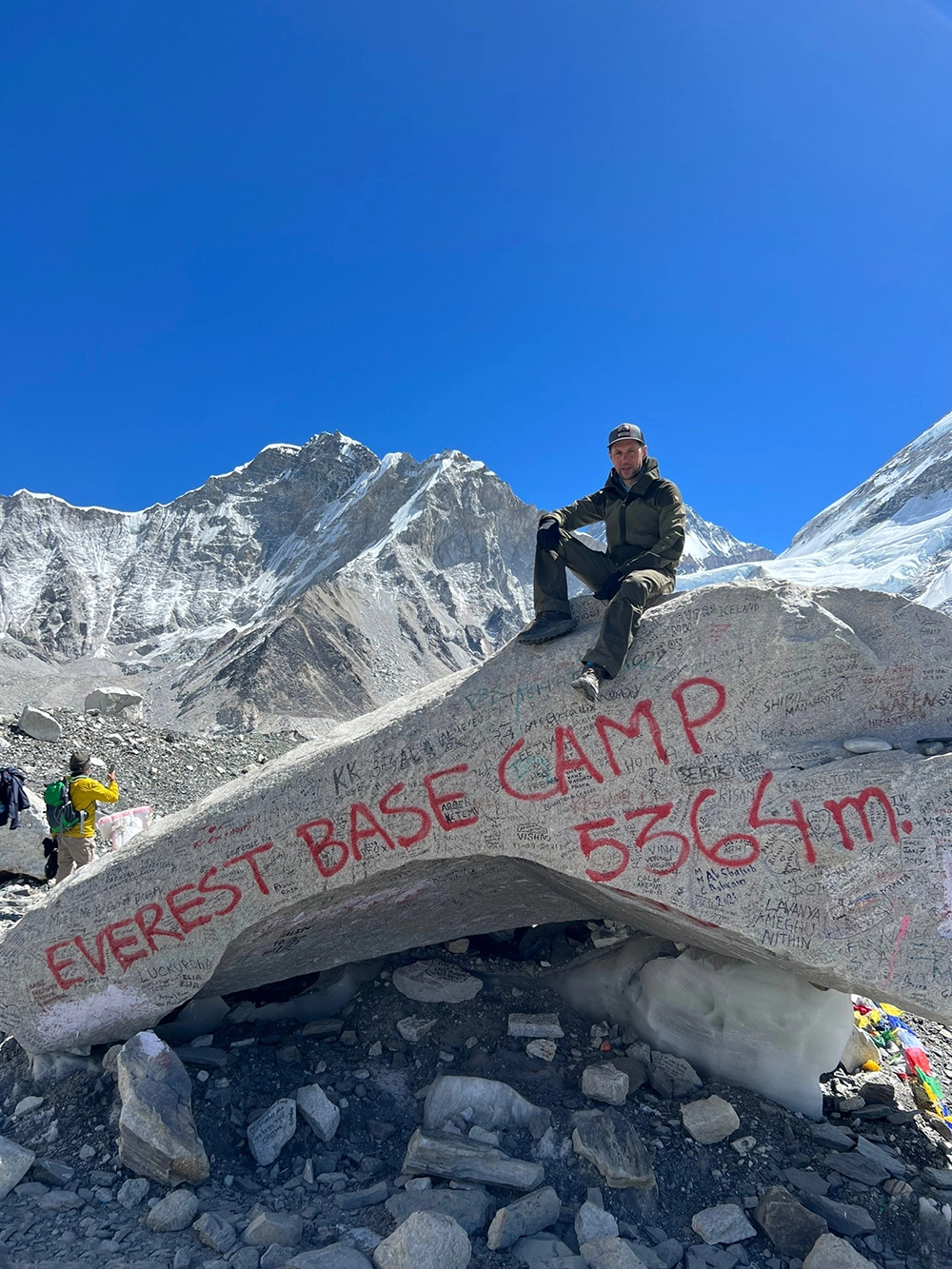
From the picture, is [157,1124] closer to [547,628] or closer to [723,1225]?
[723,1225]

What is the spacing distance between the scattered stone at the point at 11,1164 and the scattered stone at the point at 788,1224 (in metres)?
4.50

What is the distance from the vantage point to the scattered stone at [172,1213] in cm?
414

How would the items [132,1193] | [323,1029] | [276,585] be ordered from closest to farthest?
[132,1193], [323,1029], [276,585]

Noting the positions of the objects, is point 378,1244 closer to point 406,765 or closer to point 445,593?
point 406,765

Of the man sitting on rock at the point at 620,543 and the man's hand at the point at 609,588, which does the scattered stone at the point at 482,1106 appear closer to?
the man sitting on rock at the point at 620,543

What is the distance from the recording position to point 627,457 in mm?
5902

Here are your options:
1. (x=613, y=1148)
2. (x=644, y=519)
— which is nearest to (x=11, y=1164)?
(x=613, y=1148)

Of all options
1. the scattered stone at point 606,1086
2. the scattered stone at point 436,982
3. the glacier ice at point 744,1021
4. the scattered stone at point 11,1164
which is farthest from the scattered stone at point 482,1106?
the scattered stone at point 11,1164

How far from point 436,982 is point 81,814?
479cm

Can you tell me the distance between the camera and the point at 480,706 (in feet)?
18.2

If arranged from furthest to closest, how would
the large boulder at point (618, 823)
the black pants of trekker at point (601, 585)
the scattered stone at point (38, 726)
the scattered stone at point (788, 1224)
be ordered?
the scattered stone at point (38, 726) → the black pants of trekker at point (601, 585) → the large boulder at point (618, 823) → the scattered stone at point (788, 1224)

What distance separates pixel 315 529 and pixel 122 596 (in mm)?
25780

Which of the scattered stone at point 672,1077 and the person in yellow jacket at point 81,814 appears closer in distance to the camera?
the scattered stone at point 672,1077

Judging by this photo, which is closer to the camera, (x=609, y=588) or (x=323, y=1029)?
(x=609, y=588)
